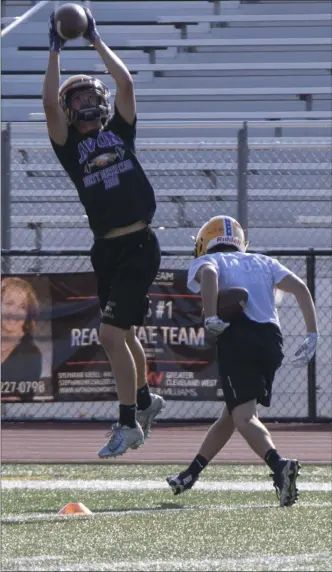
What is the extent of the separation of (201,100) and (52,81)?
39.0 feet

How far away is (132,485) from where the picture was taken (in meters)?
7.77

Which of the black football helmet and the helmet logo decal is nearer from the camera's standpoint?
the black football helmet

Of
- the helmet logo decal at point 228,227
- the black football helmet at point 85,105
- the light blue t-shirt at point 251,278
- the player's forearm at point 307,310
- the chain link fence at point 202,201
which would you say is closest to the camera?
the black football helmet at point 85,105

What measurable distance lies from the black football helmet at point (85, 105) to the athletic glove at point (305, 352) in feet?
4.61

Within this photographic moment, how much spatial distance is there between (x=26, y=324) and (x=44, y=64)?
719 centimetres

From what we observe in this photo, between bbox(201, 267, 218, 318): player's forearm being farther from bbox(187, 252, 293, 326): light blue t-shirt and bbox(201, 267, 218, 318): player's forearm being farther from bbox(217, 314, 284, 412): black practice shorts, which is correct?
bbox(217, 314, 284, 412): black practice shorts

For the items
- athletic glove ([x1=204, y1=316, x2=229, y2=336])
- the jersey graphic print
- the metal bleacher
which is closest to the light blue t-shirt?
athletic glove ([x1=204, y1=316, x2=229, y2=336])

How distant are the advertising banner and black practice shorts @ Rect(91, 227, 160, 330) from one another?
18.3 feet

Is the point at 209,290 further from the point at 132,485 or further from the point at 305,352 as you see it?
the point at 132,485

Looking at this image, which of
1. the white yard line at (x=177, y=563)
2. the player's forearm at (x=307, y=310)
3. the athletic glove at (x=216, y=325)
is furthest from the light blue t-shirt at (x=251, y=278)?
the white yard line at (x=177, y=563)

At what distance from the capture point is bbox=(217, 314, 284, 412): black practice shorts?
6.59m

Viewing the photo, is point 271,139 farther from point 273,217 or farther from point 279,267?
point 279,267

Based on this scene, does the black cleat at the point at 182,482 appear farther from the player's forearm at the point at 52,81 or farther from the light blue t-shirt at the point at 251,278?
the player's forearm at the point at 52,81

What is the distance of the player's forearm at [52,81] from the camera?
5809 millimetres
